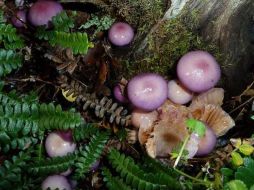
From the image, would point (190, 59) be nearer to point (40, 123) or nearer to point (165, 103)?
point (165, 103)

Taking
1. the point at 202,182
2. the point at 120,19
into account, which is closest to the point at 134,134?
the point at 202,182

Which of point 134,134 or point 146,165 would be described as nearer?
point 146,165

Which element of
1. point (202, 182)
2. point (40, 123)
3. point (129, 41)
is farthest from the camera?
point (129, 41)

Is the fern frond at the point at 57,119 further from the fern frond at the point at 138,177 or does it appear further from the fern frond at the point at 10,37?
the fern frond at the point at 10,37

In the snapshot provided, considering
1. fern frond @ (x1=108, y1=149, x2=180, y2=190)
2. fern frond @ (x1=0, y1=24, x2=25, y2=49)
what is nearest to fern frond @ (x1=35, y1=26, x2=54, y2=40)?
fern frond @ (x1=0, y1=24, x2=25, y2=49)

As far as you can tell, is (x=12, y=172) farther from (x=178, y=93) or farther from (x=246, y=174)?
(x=246, y=174)

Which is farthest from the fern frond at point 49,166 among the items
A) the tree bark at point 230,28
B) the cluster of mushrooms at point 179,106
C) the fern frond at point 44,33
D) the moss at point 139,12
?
the tree bark at point 230,28
